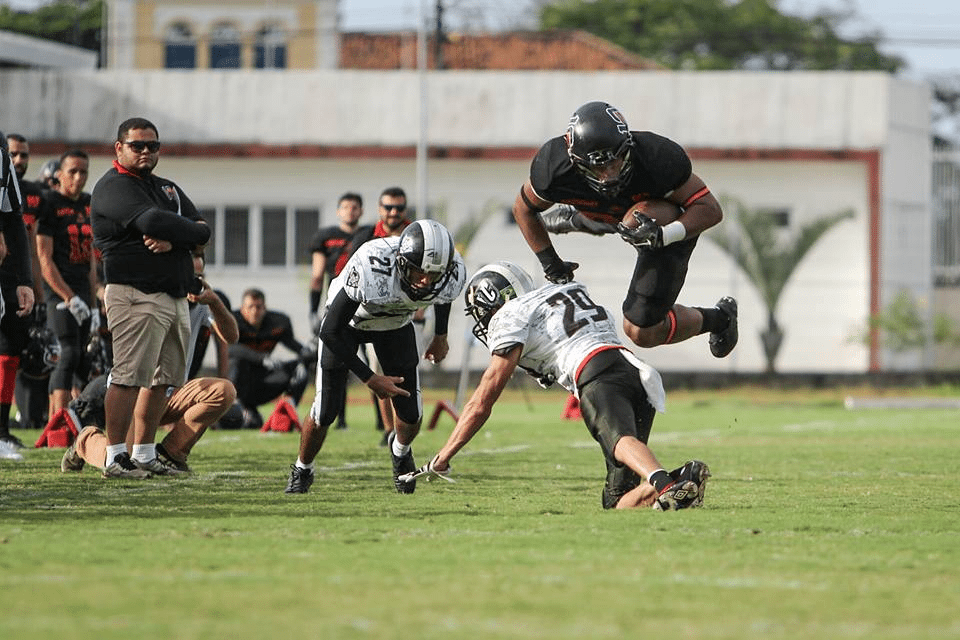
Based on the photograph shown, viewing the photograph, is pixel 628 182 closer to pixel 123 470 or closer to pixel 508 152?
pixel 123 470

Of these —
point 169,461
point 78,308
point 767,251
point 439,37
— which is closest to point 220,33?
point 439,37

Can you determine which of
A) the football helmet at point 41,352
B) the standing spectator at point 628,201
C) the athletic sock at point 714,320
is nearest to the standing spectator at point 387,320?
the standing spectator at point 628,201

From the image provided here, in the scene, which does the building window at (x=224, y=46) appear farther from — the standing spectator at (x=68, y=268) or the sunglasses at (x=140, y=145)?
the sunglasses at (x=140, y=145)

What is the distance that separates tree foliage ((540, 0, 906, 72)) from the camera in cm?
5697

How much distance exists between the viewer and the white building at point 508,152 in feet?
108

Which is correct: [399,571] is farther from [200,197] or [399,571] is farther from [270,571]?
[200,197]

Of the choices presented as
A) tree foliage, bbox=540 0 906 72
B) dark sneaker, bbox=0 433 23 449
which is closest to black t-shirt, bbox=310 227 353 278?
dark sneaker, bbox=0 433 23 449

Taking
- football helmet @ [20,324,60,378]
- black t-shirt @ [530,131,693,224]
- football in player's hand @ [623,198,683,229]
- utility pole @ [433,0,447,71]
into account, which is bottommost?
football helmet @ [20,324,60,378]

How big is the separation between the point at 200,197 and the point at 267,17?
16.3 metres

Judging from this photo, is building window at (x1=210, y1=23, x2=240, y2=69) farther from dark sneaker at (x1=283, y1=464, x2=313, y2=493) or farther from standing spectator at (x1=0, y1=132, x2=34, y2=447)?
dark sneaker at (x1=283, y1=464, x2=313, y2=493)

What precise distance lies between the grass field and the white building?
866 inches

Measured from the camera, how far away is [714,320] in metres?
9.47

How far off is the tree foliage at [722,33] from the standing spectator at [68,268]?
4493 cm

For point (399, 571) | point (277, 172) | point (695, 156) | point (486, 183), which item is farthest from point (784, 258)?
point (399, 571)
